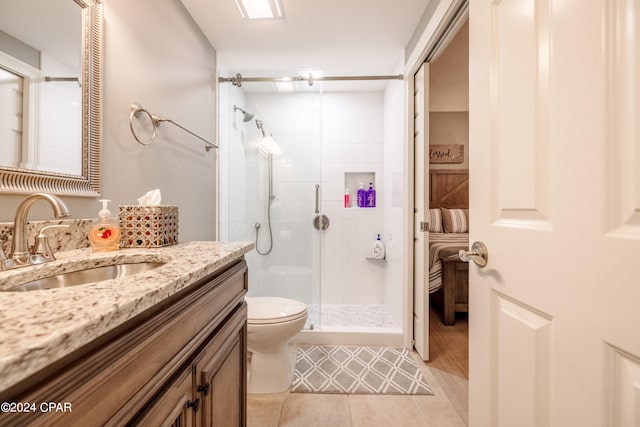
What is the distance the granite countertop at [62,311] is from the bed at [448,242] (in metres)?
2.28

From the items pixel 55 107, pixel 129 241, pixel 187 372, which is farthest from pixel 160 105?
pixel 187 372

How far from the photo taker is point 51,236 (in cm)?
87

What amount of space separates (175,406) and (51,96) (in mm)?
1000

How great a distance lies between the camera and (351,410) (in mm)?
1493

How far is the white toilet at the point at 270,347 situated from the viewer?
155cm

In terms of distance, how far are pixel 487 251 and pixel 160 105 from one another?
163 centimetres

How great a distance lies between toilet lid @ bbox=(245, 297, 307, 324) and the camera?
1565mm

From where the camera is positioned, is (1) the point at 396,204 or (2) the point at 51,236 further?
(1) the point at 396,204

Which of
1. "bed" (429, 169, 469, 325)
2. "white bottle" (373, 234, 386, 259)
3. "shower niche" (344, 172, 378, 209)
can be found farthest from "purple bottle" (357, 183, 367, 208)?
"bed" (429, 169, 469, 325)

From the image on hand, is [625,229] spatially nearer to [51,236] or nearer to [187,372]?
[187,372]

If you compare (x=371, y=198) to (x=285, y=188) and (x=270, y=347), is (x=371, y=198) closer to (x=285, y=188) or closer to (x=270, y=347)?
(x=285, y=188)

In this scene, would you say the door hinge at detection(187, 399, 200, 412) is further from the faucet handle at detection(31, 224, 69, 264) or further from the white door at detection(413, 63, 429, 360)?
the white door at detection(413, 63, 429, 360)

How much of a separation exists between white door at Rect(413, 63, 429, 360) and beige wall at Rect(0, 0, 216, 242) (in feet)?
5.04

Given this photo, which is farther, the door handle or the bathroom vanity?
the door handle
